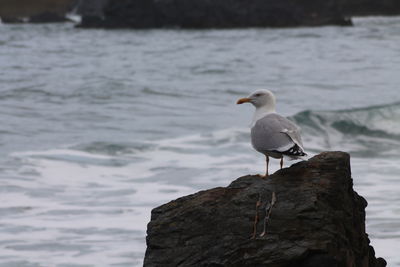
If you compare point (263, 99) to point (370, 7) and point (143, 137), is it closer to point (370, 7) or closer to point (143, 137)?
point (143, 137)

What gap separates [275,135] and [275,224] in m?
0.55

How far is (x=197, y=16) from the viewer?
167 ft

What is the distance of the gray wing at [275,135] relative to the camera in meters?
4.32

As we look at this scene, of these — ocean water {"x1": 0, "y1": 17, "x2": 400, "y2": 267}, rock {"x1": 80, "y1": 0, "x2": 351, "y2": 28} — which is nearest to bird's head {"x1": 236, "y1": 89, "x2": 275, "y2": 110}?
ocean water {"x1": 0, "y1": 17, "x2": 400, "y2": 267}

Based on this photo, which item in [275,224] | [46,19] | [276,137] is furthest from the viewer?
[46,19]

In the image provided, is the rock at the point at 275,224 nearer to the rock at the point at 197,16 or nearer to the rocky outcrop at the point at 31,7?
the rock at the point at 197,16

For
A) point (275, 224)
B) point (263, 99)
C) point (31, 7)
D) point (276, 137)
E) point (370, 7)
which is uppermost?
point (31, 7)

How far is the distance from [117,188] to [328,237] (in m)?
4.50

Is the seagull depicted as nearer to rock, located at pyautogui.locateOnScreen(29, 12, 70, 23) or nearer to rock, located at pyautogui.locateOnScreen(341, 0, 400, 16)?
rock, located at pyautogui.locateOnScreen(29, 12, 70, 23)

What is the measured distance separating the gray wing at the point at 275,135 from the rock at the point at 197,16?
1769 inches

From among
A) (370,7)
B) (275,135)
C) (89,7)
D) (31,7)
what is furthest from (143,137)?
(31,7)

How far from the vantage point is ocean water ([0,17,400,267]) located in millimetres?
6668

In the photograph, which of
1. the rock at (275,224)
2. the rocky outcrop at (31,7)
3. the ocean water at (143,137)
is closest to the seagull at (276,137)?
the rock at (275,224)

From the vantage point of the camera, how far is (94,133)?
1133cm
